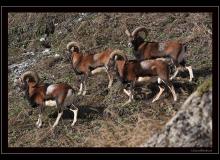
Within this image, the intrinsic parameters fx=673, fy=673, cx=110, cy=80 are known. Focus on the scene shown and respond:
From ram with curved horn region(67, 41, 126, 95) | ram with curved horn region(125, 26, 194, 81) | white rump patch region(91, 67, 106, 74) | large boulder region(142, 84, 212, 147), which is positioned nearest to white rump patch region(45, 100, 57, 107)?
ram with curved horn region(67, 41, 126, 95)

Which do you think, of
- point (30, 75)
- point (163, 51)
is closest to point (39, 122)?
point (30, 75)

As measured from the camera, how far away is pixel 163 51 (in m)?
22.0

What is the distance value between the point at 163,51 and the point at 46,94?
415 cm

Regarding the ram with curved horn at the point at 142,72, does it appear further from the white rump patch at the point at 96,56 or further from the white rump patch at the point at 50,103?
the white rump patch at the point at 50,103

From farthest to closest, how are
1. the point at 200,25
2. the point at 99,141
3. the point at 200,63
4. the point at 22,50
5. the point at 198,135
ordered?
1. the point at 22,50
2. the point at 200,25
3. the point at 200,63
4. the point at 99,141
5. the point at 198,135

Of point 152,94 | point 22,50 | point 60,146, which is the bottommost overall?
point 60,146

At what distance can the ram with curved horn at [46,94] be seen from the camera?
20453 mm

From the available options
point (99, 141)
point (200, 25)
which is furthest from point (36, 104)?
point (200, 25)

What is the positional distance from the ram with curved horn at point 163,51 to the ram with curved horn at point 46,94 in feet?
10.5

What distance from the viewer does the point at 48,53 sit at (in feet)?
89.1

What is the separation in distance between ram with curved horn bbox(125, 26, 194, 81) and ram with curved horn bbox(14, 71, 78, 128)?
3.21 meters
